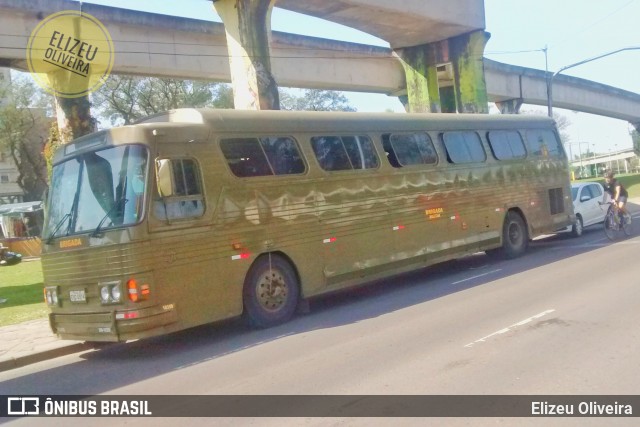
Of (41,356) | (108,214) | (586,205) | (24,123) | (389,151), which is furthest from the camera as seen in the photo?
(24,123)

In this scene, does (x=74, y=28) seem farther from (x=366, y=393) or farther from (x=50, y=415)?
(x=366, y=393)

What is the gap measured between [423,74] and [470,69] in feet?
7.24

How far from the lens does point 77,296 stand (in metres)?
9.90

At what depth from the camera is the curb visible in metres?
10.1

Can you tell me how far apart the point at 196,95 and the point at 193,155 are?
32.9 m

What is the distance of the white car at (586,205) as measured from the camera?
71.0ft

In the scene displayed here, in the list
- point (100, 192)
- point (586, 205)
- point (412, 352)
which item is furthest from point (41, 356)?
point (586, 205)

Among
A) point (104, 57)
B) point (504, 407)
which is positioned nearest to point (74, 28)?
point (104, 57)

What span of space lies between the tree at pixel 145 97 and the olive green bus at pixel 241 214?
28694mm

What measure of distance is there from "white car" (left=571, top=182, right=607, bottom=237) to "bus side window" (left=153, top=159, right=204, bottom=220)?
1429cm

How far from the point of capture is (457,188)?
1538cm

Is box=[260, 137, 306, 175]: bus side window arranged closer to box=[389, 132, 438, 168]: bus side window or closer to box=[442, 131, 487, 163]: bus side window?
box=[389, 132, 438, 168]: bus side window

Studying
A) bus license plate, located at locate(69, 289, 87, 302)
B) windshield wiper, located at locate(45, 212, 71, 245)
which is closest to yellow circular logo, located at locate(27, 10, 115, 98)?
windshield wiper, located at locate(45, 212, 71, 245)

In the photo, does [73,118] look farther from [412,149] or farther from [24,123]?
[24,123]
